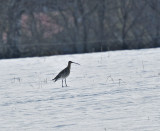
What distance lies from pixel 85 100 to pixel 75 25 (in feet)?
84.4

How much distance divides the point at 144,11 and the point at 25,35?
9.07 metres

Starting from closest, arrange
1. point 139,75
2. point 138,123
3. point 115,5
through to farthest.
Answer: point 138,123
point 139,75
point 115,5

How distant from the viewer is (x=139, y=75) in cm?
1367

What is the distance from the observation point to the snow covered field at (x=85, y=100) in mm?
7777

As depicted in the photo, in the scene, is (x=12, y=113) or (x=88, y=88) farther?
(x=88, y=88)

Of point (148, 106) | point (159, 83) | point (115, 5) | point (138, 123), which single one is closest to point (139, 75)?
point (159, 83)

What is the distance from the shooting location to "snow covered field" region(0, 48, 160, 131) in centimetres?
778

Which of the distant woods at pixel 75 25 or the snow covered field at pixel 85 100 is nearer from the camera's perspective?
the snow covered field at pixel 85 100

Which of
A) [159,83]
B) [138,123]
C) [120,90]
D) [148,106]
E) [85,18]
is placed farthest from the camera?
[85,18]

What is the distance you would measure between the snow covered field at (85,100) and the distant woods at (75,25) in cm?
1232

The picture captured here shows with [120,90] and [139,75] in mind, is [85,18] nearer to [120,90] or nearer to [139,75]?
[139,75]

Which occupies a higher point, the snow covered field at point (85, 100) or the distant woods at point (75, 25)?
the distant woods at point (75, 25)

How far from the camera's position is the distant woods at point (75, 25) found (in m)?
31.1

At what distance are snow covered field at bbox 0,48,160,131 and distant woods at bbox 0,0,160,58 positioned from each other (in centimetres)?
1232
